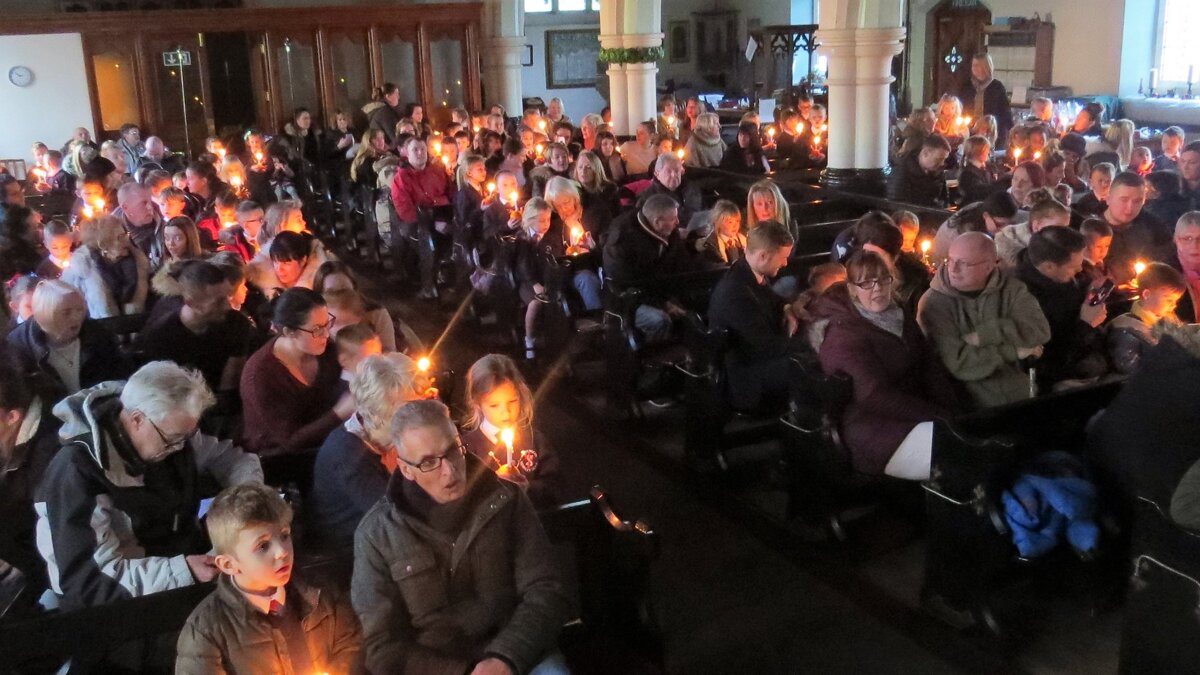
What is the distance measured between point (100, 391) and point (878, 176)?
297 inches

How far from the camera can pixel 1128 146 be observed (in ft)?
28.2

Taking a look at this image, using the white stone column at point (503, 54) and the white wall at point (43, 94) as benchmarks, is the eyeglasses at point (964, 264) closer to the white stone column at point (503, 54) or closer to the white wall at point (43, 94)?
the white stone column at point (503, 54)

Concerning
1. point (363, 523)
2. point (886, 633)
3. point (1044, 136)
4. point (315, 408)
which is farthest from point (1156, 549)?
point (1044, 136)

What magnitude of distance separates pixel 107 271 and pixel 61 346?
1.34m

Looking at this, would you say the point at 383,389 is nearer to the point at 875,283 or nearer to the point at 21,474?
the point at 21,474

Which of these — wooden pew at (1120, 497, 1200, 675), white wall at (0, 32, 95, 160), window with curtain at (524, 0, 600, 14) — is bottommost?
wooden pew at (1120, 497, 1200, 675)

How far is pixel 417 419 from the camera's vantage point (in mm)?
2652

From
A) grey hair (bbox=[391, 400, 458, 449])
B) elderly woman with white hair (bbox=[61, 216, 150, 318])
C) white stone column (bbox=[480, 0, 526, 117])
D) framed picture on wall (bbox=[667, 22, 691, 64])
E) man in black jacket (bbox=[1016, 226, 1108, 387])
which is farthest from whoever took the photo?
framed picture on wall (bbox=[667, 22, 691, 64])

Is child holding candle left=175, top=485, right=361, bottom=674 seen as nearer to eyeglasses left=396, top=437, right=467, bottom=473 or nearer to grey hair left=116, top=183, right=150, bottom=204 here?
eyeglasses left=396, top=437, right=467, bottom=473

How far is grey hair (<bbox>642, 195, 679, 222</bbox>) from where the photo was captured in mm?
6070

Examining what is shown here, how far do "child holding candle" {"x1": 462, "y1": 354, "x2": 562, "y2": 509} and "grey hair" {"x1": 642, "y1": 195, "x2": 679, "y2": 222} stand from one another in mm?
2560

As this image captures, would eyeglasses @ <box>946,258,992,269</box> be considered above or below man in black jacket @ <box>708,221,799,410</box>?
above

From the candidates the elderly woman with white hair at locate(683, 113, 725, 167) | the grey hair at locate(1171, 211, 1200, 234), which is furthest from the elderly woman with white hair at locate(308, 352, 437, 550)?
the elderly woman with white hair at locate(683, 113, 725, 167)

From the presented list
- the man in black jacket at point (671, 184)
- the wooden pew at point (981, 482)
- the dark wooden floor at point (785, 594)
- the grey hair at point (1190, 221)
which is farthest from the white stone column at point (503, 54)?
the wooden pew at point (981, 482)
